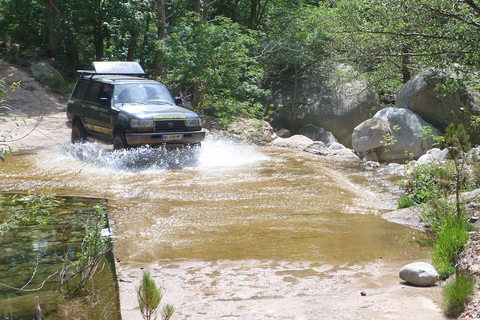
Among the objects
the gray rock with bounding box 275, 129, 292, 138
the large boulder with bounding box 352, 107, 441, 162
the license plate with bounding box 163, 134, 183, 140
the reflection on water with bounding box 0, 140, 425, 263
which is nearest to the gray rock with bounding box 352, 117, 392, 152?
the large boulder with bounding box 352, 107, 441, 162

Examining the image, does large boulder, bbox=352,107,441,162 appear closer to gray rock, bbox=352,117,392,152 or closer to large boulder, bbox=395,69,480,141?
gray rock, bbox=352,117,392,152

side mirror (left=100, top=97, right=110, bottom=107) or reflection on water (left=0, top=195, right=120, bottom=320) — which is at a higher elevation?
side mirror (left=100, top=97, right=110, bottom=107)

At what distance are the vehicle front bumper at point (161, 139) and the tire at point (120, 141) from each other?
0.19 metres

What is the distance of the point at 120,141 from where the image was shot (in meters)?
12.5

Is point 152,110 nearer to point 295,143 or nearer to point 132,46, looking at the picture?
point 295,143

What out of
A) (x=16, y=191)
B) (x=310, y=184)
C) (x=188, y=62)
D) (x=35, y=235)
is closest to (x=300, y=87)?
(x=188, y=62)

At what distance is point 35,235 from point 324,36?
52.6 ft

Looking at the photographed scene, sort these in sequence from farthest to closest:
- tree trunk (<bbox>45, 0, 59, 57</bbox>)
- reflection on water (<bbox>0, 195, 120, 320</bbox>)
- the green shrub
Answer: tree trunk (<bbox>45, 0, 59, 57</bbox>), the green shrub, reflection on water (<bbox>0, 195, 120, 320</bbox>)

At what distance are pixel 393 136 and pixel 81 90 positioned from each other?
25.7 ft

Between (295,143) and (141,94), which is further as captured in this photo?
(295,143)

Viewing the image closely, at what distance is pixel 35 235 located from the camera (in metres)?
7.45

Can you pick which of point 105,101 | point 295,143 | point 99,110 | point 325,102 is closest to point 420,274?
point 105,101

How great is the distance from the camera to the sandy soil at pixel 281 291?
15.9ft

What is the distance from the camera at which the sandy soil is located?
15.9 ft
